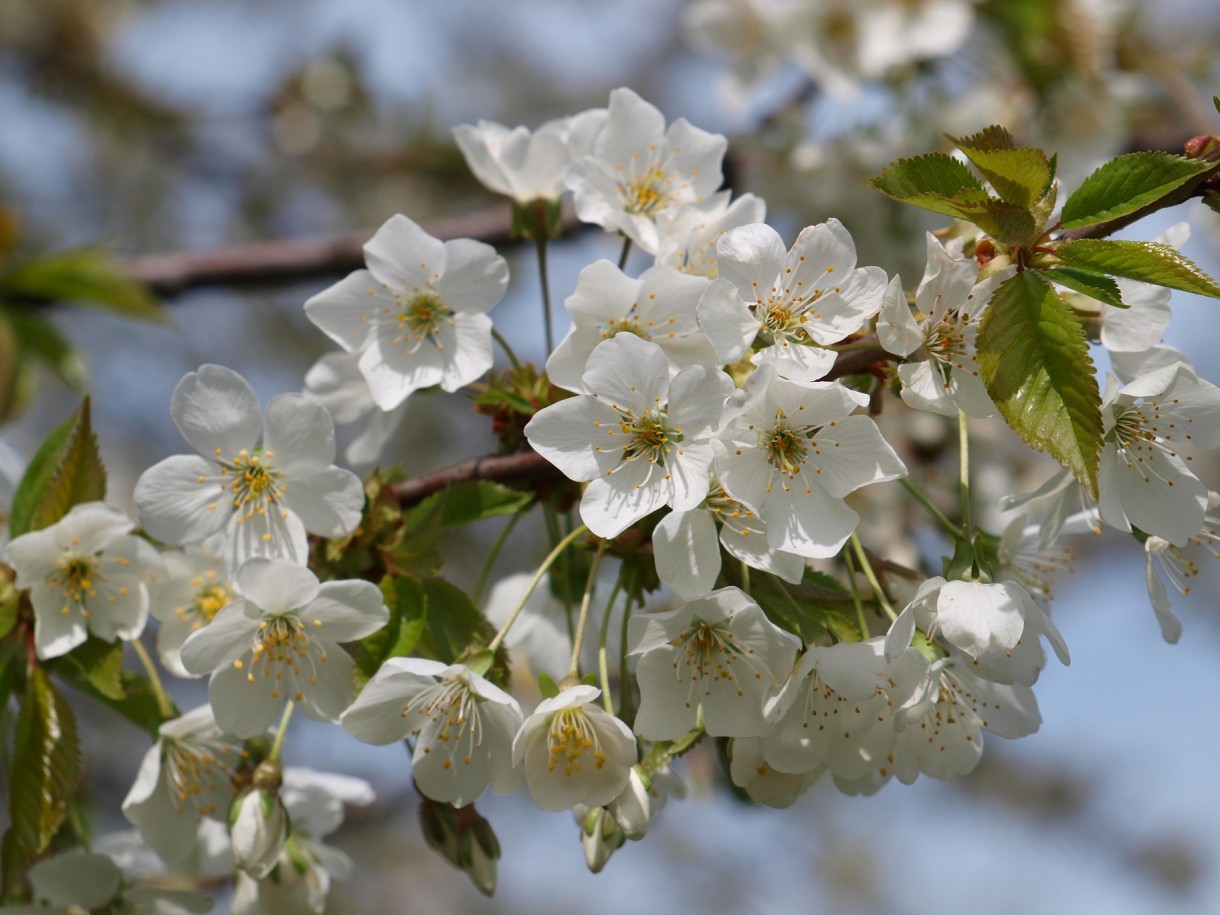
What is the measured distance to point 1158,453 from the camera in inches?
58.2

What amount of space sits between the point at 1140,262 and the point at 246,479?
3.92 feet

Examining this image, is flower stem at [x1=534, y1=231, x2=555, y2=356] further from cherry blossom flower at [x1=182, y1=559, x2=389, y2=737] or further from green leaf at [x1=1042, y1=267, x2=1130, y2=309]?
green leaf at [x1=1042, y1=267, x2=1130, y2=309]

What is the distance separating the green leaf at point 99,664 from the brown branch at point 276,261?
1676mm

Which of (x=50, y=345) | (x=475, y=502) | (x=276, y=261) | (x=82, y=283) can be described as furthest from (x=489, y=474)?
(x=276, y=261)

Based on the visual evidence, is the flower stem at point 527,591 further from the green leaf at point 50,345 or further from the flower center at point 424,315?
the green leaf at point 50,345

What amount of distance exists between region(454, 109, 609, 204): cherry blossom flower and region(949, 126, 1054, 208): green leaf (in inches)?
28.9

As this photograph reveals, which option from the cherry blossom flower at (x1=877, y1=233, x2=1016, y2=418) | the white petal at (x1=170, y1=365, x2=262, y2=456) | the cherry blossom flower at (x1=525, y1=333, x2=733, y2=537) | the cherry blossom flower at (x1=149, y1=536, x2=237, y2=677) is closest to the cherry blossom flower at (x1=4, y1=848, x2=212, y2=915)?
the cherry blossom flower at (x1=149, y1=536, x2=237, y2=677)

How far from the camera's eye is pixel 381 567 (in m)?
1.64

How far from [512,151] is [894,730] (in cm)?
111

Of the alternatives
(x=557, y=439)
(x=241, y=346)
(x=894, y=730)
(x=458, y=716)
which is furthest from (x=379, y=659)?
(x=241, y=346)

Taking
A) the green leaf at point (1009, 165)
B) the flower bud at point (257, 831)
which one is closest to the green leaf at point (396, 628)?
the flower bud at point (257, 831)

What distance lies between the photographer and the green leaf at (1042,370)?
4.23ft

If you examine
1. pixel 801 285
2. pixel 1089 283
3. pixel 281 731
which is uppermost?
pixel 1089 283

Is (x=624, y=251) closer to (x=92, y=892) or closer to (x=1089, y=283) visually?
(x=1089, y=283)
